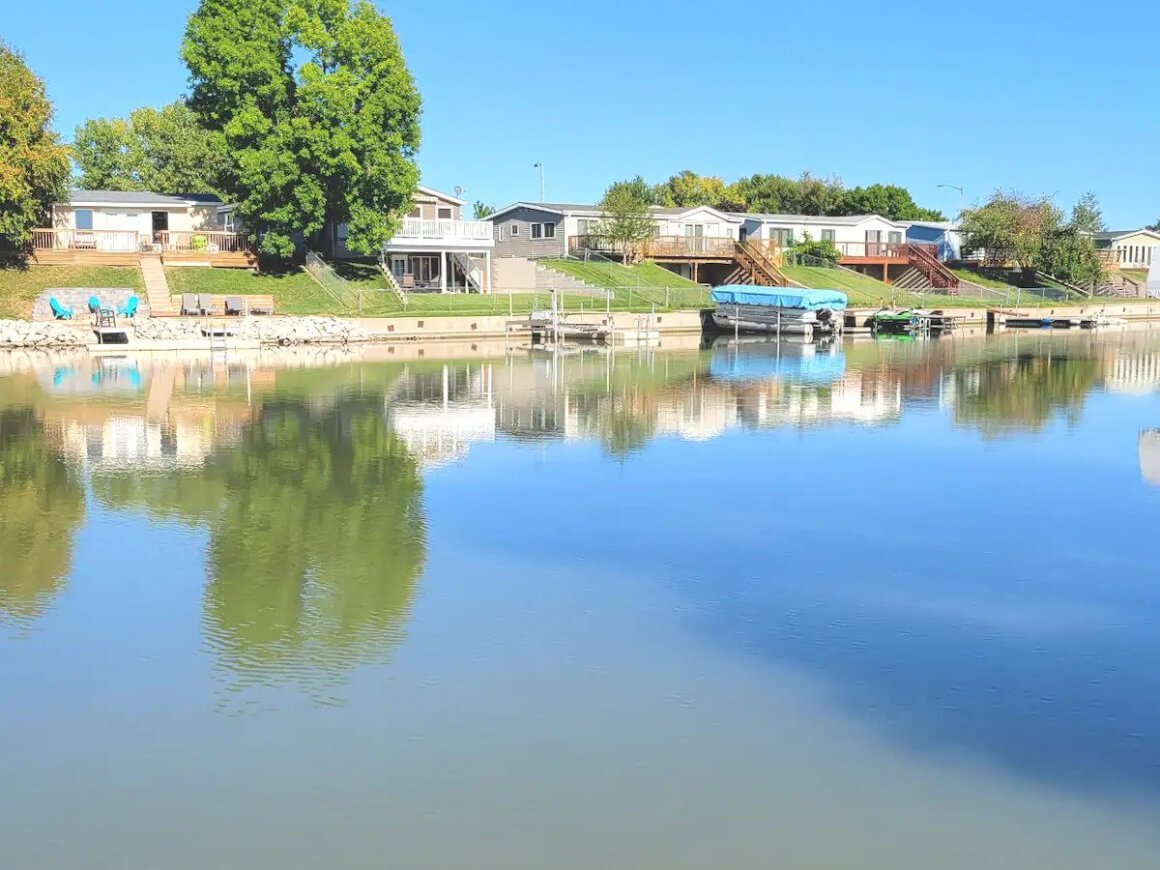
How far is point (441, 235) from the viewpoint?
197 feet

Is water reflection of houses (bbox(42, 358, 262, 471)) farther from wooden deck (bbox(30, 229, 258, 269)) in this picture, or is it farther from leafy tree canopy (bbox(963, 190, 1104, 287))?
leafy tree canopy (bbox(963, 190, 1104, 287))

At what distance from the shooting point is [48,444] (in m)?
22.2

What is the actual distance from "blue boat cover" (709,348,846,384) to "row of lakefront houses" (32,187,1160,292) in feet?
64.1

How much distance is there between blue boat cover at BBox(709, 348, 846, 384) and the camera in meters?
37.0

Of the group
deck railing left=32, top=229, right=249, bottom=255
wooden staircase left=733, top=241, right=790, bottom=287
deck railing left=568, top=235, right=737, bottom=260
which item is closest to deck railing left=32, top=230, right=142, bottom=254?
deck railing left=32, top=229, right=249, bottom=255

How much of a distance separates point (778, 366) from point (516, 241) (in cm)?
3784

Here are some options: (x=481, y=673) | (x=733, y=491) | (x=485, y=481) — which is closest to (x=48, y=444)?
(x=485, y=481)

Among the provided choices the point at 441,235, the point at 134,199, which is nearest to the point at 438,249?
the point at 441,235

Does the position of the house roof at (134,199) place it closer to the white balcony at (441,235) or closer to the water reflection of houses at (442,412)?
the white balcony at (441,235)

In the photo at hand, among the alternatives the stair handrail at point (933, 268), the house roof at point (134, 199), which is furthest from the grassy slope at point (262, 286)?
the stair handrail at point (933, 268)

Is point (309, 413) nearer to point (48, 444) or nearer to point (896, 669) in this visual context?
point (48, 444)

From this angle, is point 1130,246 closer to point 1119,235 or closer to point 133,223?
point 1119,235

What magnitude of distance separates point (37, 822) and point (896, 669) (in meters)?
6.83

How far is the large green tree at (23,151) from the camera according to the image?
48750mm
